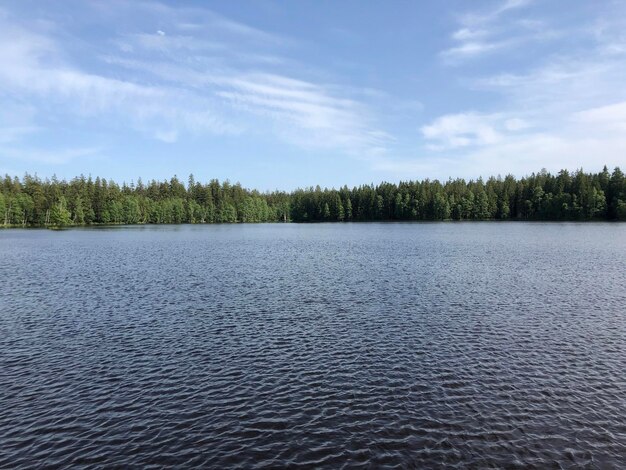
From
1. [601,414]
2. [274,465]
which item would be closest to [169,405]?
[274,465]

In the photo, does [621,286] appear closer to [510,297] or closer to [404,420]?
[510,297]

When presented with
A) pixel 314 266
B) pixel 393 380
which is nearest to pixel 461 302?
pixel 393 380

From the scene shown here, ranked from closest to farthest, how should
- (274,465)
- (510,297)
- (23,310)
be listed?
(274,465) → (23,310) → (510,297)

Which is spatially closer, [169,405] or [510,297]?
[169,405]

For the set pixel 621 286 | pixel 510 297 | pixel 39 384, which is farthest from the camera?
pixel 621 286

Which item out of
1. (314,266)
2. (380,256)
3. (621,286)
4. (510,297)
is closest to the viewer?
(510,297)

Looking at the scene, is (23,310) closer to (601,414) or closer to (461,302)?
(461,302)

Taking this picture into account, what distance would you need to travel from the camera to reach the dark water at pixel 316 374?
16766 mm

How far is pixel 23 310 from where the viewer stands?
38906 mm

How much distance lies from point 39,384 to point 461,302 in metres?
35.8

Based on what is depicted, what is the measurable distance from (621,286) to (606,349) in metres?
26.2

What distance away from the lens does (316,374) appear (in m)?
24.0

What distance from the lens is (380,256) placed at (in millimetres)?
79438

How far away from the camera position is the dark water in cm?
1677
